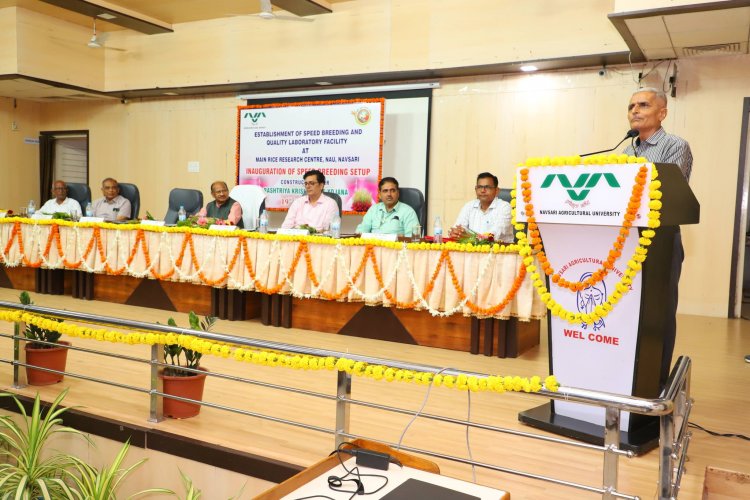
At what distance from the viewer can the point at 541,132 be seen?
19.9ft

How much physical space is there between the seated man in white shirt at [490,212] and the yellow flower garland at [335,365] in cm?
261

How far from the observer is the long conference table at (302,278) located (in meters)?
3.76

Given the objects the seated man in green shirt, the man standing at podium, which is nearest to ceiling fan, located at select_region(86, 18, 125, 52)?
the seated man in green shirt

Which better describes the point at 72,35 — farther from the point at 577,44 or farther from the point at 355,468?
the point at 355,468

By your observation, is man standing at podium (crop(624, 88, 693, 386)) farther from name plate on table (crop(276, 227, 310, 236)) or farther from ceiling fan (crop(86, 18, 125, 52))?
ceiling fan (crop(86, 18, 125, 52))

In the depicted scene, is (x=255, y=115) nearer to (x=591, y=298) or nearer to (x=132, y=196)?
(x=132, y=196)

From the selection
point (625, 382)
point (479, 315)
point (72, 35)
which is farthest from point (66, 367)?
point (72, 35)

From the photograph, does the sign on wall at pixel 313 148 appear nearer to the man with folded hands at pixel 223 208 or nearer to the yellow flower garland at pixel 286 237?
the man with folded hands at pixel 223 208

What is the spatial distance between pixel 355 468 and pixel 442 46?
5.24 metres

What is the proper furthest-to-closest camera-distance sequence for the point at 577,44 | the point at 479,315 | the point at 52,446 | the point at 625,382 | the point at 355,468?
the point at 577,44
the point at 479,315
the point at 52,446
the point at 625,382
the point at 355,468

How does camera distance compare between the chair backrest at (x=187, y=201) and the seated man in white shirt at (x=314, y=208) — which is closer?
the seated man in white shirt at (x=314, y=208)

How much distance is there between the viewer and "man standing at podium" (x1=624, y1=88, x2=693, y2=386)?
2.36 metres

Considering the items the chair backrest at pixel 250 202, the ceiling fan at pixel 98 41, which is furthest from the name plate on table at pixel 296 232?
the ceiling fan at pixel 98 41

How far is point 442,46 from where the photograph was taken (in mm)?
6168
